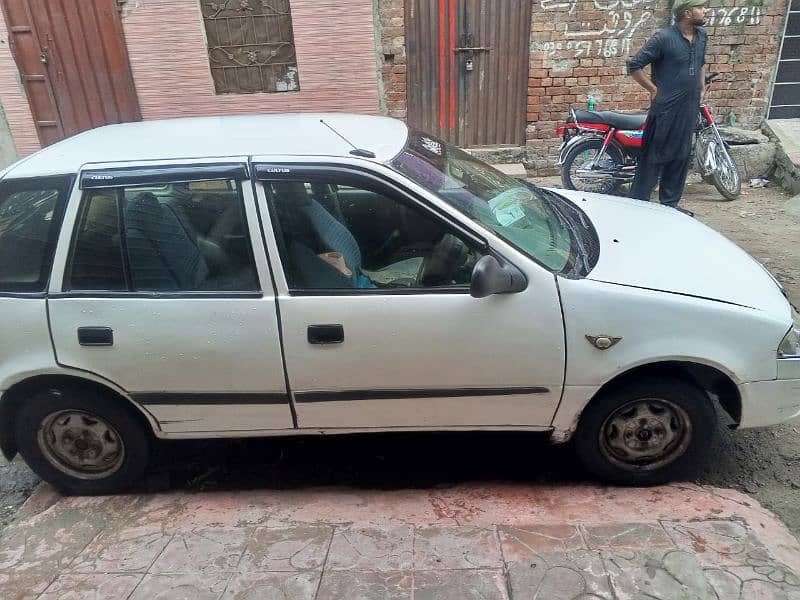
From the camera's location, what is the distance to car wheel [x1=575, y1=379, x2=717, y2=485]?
2627 millimetres

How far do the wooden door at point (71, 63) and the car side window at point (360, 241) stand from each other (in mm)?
6284

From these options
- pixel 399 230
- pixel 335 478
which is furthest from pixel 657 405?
pixel 335 478

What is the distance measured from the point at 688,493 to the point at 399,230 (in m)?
1.86

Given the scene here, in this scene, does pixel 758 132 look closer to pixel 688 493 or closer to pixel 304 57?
pixel 304 57

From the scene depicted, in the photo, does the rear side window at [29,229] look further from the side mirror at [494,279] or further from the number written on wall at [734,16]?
the number written on wall at [734,16]

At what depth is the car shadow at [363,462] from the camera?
309cm

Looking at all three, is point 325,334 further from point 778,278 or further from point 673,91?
point 673,91

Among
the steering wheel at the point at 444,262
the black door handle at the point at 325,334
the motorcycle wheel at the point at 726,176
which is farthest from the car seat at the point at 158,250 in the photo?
the motorcycle wheel at the point at 726,176

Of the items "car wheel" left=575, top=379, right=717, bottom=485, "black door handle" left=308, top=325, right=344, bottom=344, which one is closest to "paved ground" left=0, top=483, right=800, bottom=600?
"car wheel" left=575, top=379, right=717, bottom=485

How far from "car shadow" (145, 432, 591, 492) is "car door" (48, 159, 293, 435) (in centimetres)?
74

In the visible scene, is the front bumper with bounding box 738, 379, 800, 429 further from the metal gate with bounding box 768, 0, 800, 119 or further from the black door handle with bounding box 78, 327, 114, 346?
the metal gate with bounding box 768, 0, 800, 119

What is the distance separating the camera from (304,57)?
7.31 meters

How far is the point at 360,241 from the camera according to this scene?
8.84 feet

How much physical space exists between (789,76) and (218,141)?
7.93 meters
